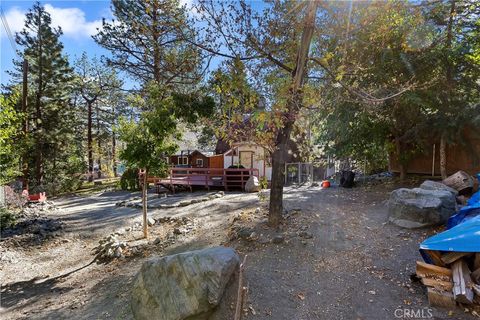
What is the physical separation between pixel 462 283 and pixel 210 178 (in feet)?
37.7

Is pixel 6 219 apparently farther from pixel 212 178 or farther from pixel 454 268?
pixel 454 268

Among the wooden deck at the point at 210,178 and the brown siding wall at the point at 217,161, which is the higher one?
the brown siding wall at the point at 217,161

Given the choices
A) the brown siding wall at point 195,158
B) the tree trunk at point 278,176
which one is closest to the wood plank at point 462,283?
the tree trunk at point 278,176

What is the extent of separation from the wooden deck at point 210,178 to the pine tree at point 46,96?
9.10 m

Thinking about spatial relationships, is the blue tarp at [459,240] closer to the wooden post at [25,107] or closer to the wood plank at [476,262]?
the wood plank at [476,262]

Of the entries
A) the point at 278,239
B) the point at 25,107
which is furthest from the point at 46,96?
the point at 278,239

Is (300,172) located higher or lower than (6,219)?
higher

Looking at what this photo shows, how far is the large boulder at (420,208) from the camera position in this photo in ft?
17.3

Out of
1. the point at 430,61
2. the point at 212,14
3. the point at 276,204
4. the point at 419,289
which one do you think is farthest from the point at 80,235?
the point at 430,61

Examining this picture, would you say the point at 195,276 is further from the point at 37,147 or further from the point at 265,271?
the point at 37,147

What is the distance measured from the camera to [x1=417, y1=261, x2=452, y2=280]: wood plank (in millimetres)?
3358

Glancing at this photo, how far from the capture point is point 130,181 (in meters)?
17.2

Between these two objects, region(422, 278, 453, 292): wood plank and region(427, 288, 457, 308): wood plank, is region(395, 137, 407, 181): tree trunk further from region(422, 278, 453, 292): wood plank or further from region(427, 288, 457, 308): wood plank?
region(427, 288, 457, 308): wood plank

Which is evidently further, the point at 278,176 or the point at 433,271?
the point at 278,176
